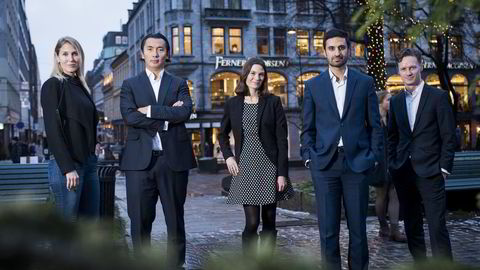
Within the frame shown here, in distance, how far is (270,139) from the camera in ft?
19.3

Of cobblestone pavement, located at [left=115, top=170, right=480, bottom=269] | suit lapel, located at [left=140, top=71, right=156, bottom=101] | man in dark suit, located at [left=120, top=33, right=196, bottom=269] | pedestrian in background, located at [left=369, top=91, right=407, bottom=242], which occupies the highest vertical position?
suit lapel, located at [left=140, top=71, right=156, bottom=101]

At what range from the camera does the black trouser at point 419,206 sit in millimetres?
5152

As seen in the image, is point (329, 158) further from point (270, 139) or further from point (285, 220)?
point (285, 220)

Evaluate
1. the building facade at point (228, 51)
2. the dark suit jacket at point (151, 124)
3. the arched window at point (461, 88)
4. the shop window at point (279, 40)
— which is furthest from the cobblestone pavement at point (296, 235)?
the arched window at point (461, 88)

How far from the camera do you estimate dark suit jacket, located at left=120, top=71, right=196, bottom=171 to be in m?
5.16

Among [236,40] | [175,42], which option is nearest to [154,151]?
[175,42]

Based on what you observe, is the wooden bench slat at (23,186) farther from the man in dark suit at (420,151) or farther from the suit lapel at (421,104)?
the suit lapel at (421,104)

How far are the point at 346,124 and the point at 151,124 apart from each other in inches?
62.1

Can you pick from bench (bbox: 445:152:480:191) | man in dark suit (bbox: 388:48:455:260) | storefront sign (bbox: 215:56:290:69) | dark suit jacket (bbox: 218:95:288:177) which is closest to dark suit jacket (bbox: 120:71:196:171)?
dark suit jacket (bbox: 218:95:288:177)

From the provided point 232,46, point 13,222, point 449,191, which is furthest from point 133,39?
point 13,222

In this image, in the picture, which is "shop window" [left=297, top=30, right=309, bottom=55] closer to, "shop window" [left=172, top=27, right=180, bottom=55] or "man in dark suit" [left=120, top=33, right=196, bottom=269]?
"shop window" [left=172, top=27, right=180, bottom=55]

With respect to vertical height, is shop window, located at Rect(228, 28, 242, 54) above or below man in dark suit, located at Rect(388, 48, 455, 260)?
above

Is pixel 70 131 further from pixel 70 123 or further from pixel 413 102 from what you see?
pixel 413 102

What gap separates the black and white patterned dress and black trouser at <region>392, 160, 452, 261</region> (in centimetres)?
108
